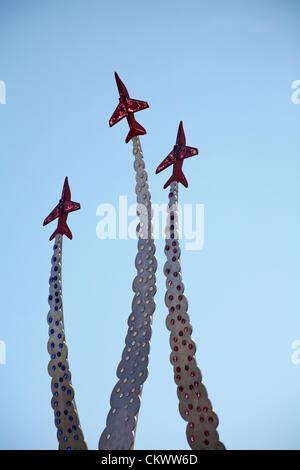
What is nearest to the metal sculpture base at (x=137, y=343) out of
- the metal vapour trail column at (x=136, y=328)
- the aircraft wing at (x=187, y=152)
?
the metal vapour trail column at (x=136, y=328)

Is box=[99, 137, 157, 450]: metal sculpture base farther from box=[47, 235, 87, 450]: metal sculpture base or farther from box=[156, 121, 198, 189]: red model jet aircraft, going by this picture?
box=[47, 235, 87, 450]: metal sculpture base

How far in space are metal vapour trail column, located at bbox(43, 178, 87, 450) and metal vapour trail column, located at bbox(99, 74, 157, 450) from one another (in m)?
0.92

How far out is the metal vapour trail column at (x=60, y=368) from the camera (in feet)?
33.2

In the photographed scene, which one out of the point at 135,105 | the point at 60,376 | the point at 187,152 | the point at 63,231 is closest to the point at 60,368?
the point at 60,376

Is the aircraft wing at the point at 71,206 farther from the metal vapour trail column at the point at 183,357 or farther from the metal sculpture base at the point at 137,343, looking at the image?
the metal vapour trail column at the point at 183,357

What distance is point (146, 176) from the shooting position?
1108 cm

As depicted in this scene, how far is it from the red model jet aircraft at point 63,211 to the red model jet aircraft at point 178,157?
194 cm

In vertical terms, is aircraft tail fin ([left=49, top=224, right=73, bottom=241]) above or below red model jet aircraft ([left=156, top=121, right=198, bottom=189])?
below

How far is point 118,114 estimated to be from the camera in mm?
11648

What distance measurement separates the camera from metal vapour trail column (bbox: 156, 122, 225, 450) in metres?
9.15

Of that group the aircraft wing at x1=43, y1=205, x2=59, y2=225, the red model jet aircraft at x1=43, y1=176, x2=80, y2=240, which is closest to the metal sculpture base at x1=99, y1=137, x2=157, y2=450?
the red model jet aircraft at x1=43, y1=176, x2=80, y2=240
